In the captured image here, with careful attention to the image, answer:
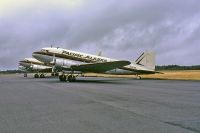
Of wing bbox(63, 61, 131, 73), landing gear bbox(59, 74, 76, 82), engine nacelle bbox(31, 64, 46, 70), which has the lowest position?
landing gear bbox(59, 74, 76, 82)

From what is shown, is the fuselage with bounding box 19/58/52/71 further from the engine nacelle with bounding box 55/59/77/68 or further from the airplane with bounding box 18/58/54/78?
the engine nacelle with bounding box 55/59/77/68

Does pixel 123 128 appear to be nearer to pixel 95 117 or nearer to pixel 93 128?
pixel 93 128

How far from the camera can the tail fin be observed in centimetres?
4938

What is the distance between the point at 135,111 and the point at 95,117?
6.32 feet

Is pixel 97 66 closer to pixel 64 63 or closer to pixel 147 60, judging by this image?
pixel 64 63

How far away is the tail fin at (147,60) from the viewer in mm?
49375

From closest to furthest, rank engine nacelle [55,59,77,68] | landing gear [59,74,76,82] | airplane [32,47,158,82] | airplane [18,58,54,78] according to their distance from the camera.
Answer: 1. airplane [32,47,158,82]
2. engine nacelle [55,59,77,68]
3. landing gear [59,74,76,82]
4. airplane [18,58,54,78]

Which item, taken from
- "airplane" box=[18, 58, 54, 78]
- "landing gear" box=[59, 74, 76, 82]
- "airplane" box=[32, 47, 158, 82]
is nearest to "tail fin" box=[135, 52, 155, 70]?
"airplane" box=[32, 47, 158, 82]

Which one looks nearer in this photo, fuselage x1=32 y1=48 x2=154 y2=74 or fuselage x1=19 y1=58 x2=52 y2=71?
fuselage x1=32 y1=48 x2=154 y2=74

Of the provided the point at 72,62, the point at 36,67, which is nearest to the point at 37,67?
the point at 36,67

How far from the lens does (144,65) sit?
163 feet

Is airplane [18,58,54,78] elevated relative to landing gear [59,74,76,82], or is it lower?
elevated

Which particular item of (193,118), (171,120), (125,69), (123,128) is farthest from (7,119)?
(125,69)

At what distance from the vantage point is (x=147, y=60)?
49438mm
